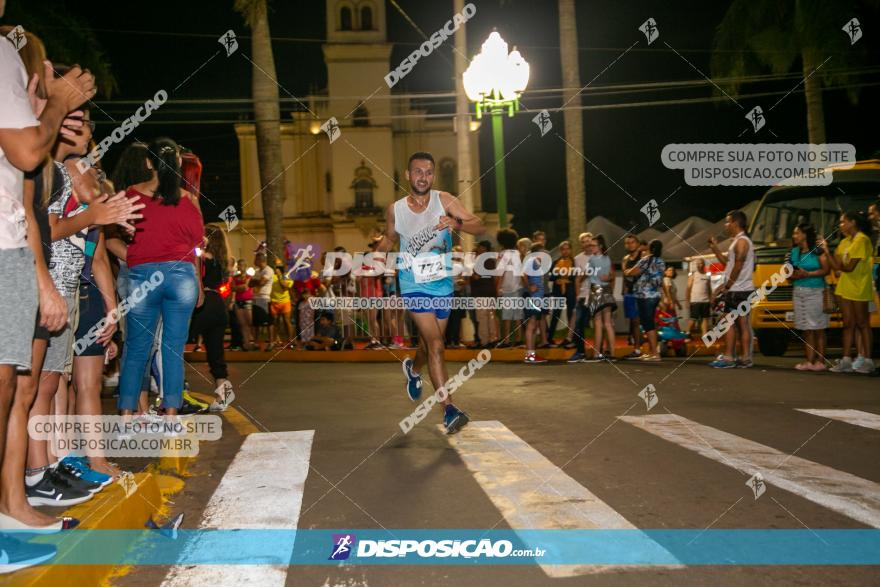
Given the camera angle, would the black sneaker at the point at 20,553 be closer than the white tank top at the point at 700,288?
Yes

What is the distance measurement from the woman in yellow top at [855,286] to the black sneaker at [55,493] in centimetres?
1000

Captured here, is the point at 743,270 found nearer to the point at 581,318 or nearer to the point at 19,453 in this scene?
the point at 581,318

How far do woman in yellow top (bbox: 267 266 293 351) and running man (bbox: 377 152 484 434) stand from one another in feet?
37.8

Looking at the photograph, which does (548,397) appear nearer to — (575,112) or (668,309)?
(668,309)

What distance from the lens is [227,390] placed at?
8.82 meters

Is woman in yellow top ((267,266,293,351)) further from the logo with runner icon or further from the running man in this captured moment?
the logo with runner icon

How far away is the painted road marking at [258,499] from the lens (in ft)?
12.6

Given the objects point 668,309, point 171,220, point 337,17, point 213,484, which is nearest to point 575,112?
point 668,309

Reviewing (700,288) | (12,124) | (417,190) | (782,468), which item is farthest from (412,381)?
(700,288)

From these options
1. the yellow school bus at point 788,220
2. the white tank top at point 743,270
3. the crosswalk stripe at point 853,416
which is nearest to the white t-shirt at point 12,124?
the crosswalk stripe at point 853,416

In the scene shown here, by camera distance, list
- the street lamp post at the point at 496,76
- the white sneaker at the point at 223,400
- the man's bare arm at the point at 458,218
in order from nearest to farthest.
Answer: the man's bare arm at the point at 458,218 < the white sneaker at the point at 223,400 < the street lamp post at the point at 496,76

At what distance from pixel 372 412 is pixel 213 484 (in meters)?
2.95

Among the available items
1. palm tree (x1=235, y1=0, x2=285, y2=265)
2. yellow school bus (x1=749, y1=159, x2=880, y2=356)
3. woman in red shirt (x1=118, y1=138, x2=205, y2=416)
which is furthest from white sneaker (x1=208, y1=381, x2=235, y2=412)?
palm tree (x1=235, y1=0, x2=285, y2=265)

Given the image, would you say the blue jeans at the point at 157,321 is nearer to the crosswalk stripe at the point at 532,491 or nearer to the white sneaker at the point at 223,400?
the white sneaker at the point at 223,400
